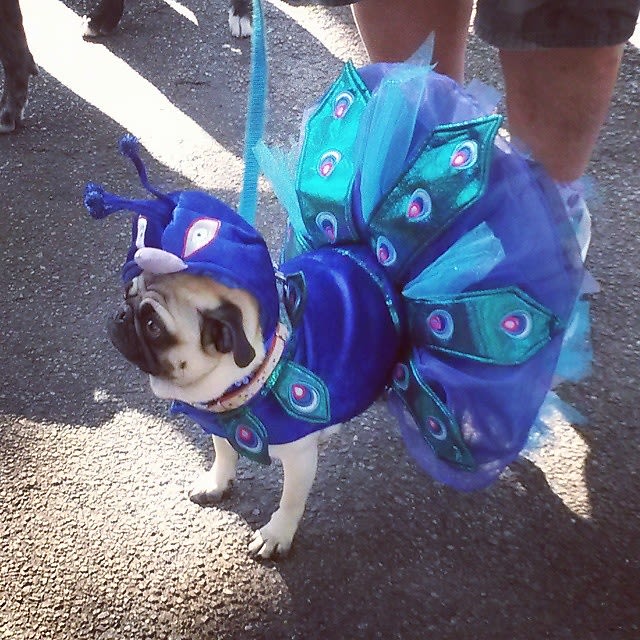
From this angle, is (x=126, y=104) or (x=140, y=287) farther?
(x=126, y=104)

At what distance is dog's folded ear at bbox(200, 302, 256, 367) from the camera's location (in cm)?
83

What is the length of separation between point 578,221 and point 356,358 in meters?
0.45

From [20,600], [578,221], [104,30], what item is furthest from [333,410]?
[104,30]

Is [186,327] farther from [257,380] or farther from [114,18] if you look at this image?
[114,18]

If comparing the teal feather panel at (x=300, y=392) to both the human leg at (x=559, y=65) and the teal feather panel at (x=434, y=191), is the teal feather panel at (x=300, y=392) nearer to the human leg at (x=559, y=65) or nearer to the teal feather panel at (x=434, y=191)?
the teal feather panel at (x=434, y=191)

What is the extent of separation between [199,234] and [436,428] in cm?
42

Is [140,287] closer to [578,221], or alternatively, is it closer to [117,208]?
[117,208]

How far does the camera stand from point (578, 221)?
118 cm

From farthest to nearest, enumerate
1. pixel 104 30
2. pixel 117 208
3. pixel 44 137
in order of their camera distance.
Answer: pixel 104 30 < pixel 44 137 < pixel 117 208

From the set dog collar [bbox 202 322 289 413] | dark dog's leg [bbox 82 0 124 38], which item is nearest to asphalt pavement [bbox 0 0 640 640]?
dog collar [bbox 202 322 289 413]

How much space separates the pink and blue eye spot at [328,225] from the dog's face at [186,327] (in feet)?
0.87

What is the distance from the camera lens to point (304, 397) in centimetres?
97

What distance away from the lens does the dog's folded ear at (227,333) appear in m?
0.83

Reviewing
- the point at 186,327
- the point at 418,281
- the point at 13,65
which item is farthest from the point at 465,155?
the point at 13,65
